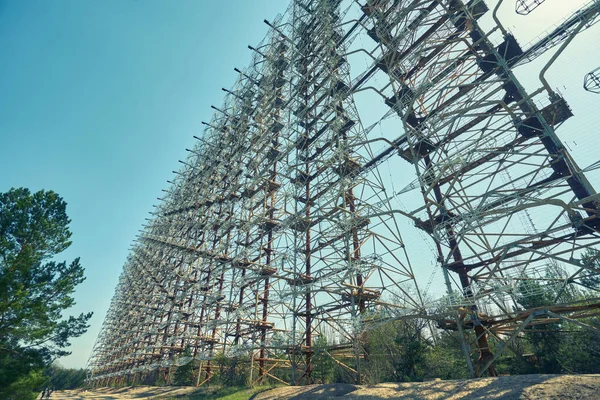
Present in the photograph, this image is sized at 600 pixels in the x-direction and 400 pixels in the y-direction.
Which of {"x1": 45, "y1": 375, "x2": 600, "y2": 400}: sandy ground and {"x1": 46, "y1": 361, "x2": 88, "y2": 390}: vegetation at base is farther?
{"x1": 46, "y1": 361, "x2": 88, "y2": 390}: vegetation at base

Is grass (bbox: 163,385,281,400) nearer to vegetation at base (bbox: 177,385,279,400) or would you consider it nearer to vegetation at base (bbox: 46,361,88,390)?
vegetation at base (bbox: 177,385,279,400)

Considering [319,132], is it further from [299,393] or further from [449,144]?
[299,393]

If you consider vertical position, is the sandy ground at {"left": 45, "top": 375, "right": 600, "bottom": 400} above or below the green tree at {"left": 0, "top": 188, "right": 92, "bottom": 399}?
below

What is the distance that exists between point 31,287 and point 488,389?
2005 cm

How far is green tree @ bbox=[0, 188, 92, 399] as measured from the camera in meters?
13.7

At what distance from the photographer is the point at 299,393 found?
37.7 ft

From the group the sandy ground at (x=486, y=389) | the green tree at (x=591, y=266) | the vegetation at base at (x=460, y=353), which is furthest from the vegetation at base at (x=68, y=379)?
the green tree at (x=591, y=266)

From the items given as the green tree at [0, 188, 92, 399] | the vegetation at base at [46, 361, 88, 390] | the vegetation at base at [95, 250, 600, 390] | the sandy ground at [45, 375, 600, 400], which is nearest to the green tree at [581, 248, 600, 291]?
the vegetation at base at [95, 250, 600, 390]

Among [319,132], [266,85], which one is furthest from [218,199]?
[319,132]

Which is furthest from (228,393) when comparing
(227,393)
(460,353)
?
(460,353)

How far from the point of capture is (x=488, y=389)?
7.07 m

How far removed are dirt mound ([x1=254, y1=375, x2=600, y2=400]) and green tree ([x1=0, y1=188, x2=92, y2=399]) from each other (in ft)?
43.8

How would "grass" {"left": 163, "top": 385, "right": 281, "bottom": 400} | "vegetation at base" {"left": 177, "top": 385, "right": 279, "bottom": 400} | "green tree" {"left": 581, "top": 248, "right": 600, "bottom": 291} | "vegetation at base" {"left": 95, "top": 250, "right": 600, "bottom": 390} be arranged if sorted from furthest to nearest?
"grass" {"left": 163, "top": 385, "right": 281, "bottom": 400}, "vegetation at base" {"left": 177, "top": 385, "right": 279, "bottom": 400}, "vegetation at base" {"left": 95, "top": 250, "right": 600, "bottom": 390}, "green tree" {"left": 581, "top": 248, "right": 600, "bottom": 291}

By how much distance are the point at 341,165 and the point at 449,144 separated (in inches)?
214
